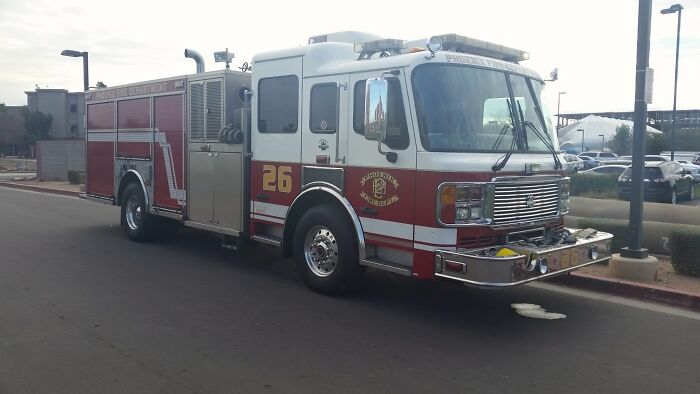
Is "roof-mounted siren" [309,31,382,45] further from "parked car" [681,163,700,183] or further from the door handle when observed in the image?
"parked car" [681,163,700,183]

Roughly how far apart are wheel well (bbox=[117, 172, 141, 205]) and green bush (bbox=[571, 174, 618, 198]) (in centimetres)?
1532

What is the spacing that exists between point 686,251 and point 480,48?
Result: 148 inches

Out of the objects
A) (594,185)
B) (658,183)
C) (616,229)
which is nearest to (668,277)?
(616,229)

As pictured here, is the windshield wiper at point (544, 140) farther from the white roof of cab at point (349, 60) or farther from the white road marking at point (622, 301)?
the white road marking at point (622, 301)

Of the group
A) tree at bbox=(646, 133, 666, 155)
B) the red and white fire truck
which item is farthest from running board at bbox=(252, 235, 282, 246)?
tree at bbox=(646, 133, 666, 155)

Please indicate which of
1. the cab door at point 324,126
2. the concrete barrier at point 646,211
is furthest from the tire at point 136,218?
the concrete barrier at point 646,211

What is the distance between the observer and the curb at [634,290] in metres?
7.15

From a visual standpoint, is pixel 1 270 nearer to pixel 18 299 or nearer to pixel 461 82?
pixel 18 299

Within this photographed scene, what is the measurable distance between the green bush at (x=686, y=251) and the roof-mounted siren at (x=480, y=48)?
3.05 metres

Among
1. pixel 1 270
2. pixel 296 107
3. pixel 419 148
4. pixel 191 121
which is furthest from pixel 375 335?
pixel 1 270

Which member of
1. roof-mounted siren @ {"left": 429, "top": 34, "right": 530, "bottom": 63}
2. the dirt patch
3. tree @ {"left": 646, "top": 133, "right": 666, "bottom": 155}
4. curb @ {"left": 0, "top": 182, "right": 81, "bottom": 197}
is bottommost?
curb @ {"left": 0, "top": 182, "right": 81, "bottom": 197}

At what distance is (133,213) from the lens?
11.1 meters

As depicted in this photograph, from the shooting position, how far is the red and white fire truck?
6125 millimetres

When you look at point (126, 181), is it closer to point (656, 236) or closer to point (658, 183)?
point (656, 236)
